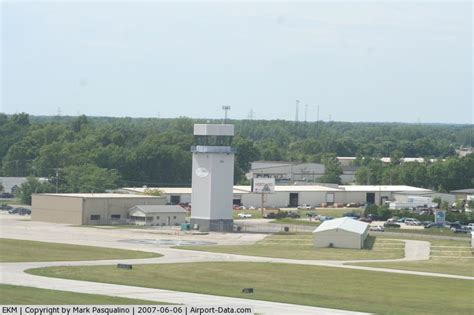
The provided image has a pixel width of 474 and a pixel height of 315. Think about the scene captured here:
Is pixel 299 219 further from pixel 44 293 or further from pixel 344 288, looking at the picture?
pixel 44 293

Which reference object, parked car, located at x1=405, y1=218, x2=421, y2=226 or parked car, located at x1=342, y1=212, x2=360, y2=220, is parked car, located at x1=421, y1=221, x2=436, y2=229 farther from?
parked car, located at x1=342, y1=212, x2=360, y2=220

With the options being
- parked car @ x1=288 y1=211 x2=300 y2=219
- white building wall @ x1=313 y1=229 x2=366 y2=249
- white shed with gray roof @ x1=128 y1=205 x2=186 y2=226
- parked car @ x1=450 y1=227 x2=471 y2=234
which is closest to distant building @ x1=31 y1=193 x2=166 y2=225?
white shed with gray roof @ x1=128 y1=205 x2=186 y2=226

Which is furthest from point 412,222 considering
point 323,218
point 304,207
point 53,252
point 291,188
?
point 53,252

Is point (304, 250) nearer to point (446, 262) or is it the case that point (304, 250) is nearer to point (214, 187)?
point (446, 262)

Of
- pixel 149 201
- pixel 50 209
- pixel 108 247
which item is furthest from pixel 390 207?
pixel 108 247

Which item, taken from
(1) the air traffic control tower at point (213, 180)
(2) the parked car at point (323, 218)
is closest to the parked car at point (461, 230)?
(2) the parked car at point (323, 218)

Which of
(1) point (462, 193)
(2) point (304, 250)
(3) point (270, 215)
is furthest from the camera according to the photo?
(1) point (462, 193)

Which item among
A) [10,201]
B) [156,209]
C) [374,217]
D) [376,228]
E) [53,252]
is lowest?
[53,252]
